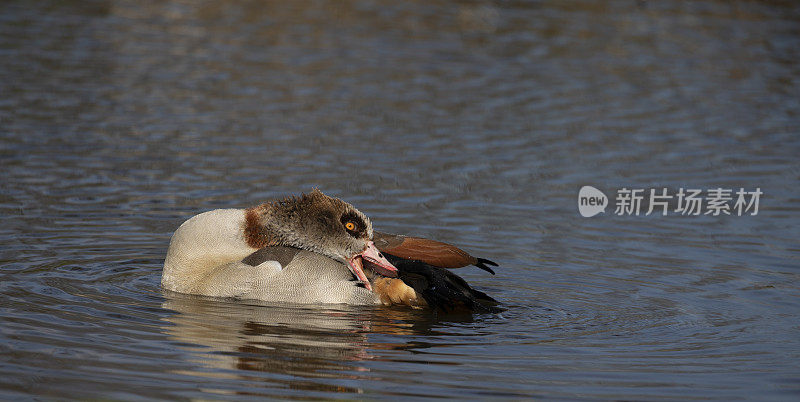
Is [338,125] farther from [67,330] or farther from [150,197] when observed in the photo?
[67,330]

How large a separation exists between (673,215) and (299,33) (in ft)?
49.4

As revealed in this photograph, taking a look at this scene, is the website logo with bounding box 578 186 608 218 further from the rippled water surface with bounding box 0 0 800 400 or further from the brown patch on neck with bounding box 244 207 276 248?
the brown patch on neck with bounding box 244 207 276 248

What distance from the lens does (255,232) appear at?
11164 mm

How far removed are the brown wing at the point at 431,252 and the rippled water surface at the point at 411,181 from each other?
1.69 ft

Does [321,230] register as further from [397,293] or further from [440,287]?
[440,287]

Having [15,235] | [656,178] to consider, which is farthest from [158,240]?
[656,178]

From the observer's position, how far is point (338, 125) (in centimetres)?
1925

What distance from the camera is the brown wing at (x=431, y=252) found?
35.9ft

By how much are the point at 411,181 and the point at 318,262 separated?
523 cm

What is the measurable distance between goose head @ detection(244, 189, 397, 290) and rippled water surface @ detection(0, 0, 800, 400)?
537 millimetres

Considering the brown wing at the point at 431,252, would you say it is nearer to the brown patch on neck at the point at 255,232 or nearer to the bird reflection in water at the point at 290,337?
the bird reflection in water at the point at 290,337

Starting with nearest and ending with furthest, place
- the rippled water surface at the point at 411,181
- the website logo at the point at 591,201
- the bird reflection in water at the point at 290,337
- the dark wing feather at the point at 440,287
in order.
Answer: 1. the bird reflection in water at the point at 290,337
2. the rippled water surface at the point at 411,181
3. the dark wing feather at the point at 440,287
4. the website logo at the point at 591,201

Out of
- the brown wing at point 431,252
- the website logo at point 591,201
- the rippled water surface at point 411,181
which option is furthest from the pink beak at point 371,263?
the website logo at point 591,201

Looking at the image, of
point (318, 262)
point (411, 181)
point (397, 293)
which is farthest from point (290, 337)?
point (411, 181)
